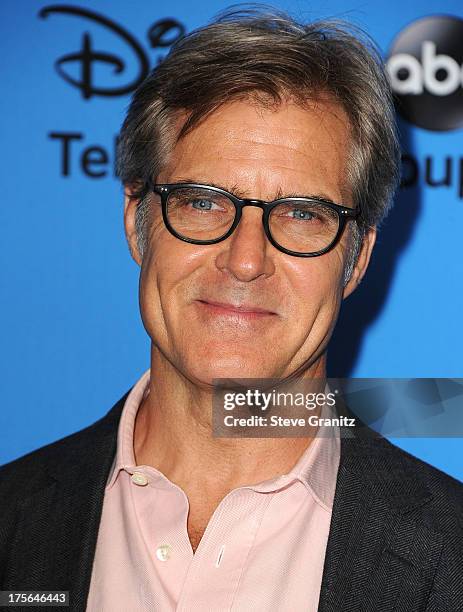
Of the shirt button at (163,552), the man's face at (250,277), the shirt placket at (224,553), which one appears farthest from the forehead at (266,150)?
the shirt button at (163,552)

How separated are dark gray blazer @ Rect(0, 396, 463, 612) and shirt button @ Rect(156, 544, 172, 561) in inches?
6.8

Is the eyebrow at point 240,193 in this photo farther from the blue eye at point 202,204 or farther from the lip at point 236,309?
the lip at point 236,309

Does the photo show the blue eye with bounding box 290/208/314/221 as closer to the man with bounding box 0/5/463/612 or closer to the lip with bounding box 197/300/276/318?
the man with bounding box 0/5/463/612

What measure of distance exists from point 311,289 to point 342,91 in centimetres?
54

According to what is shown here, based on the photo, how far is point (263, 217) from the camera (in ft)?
6.40

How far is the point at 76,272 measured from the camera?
2848 millimetres

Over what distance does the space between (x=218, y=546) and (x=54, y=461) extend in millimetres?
583

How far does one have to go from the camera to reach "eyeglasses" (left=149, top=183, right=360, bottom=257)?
1959 millimetres

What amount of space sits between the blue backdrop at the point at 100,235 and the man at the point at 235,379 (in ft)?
1.85

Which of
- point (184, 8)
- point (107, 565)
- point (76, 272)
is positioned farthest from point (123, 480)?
point (184, 8)

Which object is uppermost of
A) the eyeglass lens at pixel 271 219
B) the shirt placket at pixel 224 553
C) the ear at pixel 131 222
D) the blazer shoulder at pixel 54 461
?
the ear at pixel 131 222

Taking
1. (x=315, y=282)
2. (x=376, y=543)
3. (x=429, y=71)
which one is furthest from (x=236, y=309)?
(x=429, y=71)

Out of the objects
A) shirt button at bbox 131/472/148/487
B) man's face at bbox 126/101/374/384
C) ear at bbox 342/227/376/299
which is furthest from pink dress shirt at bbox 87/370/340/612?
ear at bbox 342/227/376/299

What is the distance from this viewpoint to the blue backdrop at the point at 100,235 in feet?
8.95
